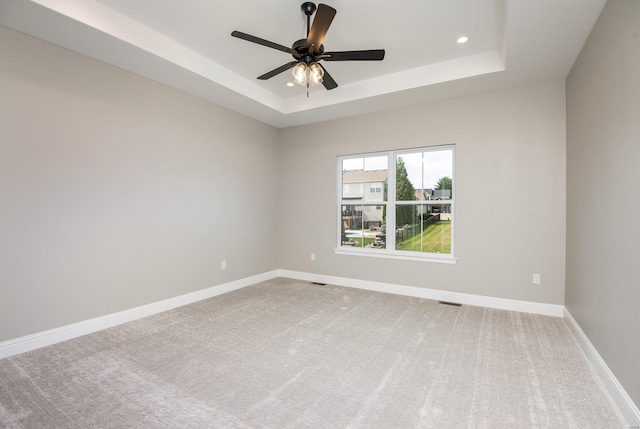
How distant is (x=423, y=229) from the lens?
4.32 metres

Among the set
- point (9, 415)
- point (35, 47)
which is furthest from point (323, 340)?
point (35, 47)

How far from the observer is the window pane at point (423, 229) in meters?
4.15

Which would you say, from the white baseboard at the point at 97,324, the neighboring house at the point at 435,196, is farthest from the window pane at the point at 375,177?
the white baseboard at the point at 97,324

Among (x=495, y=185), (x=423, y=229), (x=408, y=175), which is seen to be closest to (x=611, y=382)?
(x=495, y=185)

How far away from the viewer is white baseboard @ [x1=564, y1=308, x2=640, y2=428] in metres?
1.65

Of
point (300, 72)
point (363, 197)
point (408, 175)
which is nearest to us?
point (300, 72)

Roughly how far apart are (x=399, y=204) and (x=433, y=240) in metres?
0.72

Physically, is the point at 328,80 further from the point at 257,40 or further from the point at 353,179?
the point at 353,179

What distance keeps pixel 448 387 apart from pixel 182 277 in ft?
10.6

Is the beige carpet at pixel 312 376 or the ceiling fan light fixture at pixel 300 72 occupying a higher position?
the ceiling fan light fixture at pixel 300 72

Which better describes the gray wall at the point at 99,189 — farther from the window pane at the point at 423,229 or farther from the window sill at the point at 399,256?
the window pane at the point at 423,229

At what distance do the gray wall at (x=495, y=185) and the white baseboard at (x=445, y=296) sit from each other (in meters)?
0.07

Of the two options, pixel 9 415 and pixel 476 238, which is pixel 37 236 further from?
pixel 476 238

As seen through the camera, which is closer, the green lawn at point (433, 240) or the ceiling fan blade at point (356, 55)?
the ceiling fan blade at point (356, 55)
